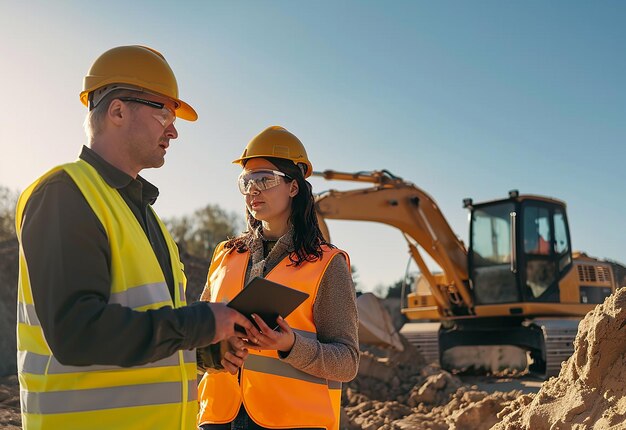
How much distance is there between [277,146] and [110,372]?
4.92 ft

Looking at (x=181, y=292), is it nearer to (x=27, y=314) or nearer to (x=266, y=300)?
(x=266, y=300)

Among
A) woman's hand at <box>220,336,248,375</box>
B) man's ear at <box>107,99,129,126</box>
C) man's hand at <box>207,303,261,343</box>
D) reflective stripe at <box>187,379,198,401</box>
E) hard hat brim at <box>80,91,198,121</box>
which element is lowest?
reflective stripe at <box>187,379,198,401</box>

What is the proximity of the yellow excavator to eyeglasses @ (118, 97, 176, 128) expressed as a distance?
8905mm

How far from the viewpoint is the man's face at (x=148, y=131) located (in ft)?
6.64

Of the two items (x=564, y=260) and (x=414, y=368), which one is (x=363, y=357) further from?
(x=564, y=260)

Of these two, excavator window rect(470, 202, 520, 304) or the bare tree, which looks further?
the bare tree

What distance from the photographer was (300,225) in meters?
2.96

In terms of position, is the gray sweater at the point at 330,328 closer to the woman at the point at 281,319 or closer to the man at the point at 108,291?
the woman at the point at 281,319

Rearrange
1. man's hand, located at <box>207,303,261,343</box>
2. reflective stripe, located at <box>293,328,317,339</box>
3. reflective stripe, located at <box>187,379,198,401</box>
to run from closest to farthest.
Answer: man's hand, located at <box>207,303,261,343</box> → reflective stripe, located at <box>187,379,198,401</box> → reflective stripe, located at <box>293,328,317,339</box>

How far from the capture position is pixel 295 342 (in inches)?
97.6

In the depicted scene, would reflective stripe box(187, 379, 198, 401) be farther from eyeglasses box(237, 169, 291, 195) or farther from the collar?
eyeglasses box(237, 169, 291, 195)

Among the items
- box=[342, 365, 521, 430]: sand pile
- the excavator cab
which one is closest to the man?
box=[342, 365, 521, 430]: sand pile

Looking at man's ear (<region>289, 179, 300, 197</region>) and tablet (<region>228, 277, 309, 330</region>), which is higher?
man's ear (<region>289, 179, 300, 197</region>)

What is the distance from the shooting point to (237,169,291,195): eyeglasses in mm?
2947
